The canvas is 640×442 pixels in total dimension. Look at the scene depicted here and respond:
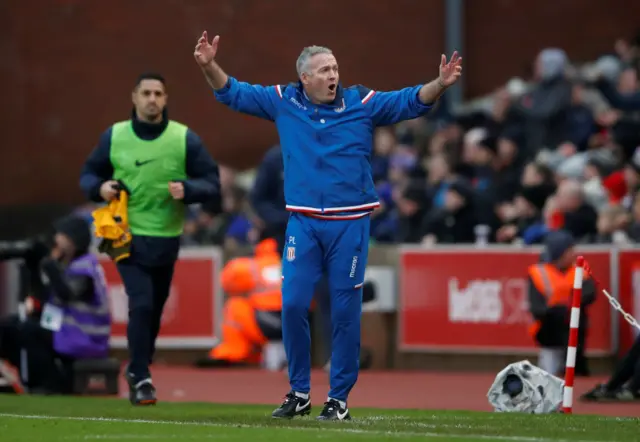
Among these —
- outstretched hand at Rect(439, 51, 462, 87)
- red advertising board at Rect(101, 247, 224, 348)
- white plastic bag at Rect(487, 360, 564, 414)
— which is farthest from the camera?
red advertising board at Rect(101, 247, 224, 348)

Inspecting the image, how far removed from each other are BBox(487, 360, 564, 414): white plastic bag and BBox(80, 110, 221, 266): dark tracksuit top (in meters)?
2.68

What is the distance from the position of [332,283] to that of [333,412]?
815 mm

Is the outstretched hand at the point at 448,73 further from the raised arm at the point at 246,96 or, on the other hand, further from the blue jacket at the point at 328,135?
the raised arm at the point at 246,96

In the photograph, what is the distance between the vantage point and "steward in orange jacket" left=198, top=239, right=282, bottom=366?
1791 centimetres

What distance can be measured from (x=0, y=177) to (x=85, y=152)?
4.86 ft

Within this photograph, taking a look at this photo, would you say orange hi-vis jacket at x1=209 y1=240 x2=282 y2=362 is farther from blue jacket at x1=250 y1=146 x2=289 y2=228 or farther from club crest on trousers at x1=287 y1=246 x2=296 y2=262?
club crest on trousers at x1=287 y1=246 x2=296 y2=262

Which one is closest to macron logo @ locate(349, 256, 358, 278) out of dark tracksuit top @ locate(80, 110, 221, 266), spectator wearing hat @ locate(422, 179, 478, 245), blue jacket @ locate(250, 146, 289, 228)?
dark tracksuit top @ locate(80, 110, 221, 266)

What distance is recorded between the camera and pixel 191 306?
63.2 ft

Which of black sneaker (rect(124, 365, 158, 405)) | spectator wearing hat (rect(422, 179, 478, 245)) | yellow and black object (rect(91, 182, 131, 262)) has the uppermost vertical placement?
spectator wearing hat (rect(422, 179, 478, 245))

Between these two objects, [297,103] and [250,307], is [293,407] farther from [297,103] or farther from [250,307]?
[250,307]

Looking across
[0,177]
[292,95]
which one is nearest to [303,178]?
[292,95]

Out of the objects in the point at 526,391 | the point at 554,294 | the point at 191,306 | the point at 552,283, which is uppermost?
the point at 552,283

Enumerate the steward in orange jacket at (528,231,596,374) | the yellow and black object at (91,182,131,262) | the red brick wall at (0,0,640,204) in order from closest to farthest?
1. the yellow and black object at (91,182,131,262)
2. the steward in orange jacket at (528,231,596,374)
3. the red brick wall at (0,0,640,204)

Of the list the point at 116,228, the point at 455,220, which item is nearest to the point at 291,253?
the point at 116,228
